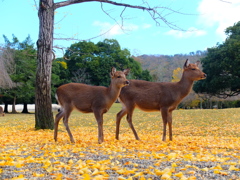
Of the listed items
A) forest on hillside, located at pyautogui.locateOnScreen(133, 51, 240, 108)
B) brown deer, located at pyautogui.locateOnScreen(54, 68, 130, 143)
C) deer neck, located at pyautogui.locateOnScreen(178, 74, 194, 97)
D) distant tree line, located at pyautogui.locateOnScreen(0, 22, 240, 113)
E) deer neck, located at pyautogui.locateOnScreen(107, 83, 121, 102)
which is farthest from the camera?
forest on hillside, located at pyautogui.locateOnScreen(133, 51, 240, 108)

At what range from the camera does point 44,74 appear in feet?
36.6

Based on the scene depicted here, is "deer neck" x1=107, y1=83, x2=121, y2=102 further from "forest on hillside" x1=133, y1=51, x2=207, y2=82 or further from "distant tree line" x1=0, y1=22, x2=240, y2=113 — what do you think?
"forest on hillside" x1=133, y1=51, x2=207, y2=82

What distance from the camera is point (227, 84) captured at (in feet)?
102

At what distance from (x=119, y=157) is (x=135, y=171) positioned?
1007mm

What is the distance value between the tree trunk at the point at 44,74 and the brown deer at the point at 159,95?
4.28 metres

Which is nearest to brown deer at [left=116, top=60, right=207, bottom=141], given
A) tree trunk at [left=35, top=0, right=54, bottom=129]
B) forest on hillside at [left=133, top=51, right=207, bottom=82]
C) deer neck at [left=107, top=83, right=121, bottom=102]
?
deer neck at [left=107, top=83, right=121, bottom=102]

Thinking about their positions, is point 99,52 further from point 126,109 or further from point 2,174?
point 2,174

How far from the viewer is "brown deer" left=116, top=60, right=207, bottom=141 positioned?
7562 millimetres

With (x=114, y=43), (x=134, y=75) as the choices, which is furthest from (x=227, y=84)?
(x=114, y=43)

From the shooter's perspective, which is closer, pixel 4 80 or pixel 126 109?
pixel 126 109

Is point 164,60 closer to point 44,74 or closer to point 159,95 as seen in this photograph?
point 44,74

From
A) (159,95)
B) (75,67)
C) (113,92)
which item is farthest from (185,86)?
(75,67)

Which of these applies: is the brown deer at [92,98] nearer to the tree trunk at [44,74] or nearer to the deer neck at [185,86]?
the deer neck at [185,86]

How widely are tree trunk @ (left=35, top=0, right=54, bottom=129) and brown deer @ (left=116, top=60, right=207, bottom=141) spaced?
169 inches
